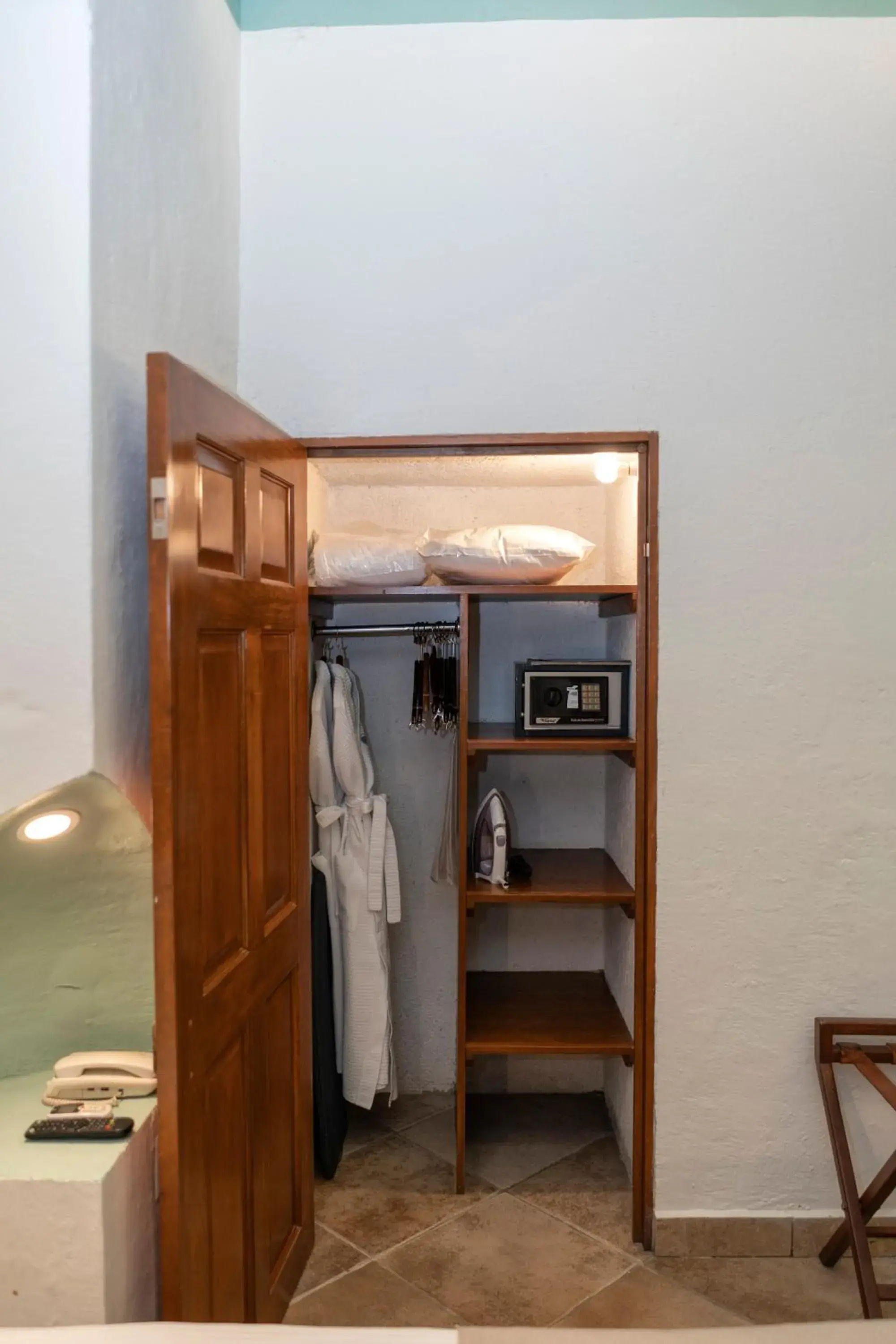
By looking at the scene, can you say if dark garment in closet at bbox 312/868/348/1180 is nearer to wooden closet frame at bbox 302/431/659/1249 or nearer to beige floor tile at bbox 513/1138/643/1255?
beige floor tile at bbox 513/1138/643/1255

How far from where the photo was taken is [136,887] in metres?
1.99

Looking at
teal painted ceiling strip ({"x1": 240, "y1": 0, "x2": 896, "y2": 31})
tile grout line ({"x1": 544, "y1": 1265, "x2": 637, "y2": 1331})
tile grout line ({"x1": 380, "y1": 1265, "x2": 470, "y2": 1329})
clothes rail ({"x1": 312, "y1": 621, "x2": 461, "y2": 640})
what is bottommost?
tile grout line ({"x1": 380, "y1": 1265, "x2": 470, "y2": 1329})

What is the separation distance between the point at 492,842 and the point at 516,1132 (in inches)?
41.4

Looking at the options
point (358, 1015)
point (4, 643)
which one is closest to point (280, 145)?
point (4, 643)

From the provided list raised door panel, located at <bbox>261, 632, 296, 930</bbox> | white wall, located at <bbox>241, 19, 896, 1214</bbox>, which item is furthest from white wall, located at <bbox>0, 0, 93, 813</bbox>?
white wall, located at <bbox>241, 19, 896, 1214</bbox>

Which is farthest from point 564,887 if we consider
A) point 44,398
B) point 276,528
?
point 44,398

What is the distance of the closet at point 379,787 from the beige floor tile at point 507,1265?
20cm

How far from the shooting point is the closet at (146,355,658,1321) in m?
1.67

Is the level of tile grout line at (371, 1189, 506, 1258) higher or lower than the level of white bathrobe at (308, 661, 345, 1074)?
lower

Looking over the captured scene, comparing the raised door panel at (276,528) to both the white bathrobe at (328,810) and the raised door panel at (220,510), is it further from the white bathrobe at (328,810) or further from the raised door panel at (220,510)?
the white bathrobe at (328,810)

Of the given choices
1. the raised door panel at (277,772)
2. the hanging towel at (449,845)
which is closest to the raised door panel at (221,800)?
the raised door panel at (277,772)

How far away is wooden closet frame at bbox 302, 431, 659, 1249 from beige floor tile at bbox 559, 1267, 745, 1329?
0.16 metres

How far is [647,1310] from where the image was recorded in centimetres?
234

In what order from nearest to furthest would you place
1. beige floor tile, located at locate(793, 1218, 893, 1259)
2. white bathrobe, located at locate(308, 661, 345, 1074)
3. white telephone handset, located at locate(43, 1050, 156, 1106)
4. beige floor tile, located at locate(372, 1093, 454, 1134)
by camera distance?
white telephone handset, located at locate(43, 1050, 156, 1106) → beige floor tile, located at locate(793, 1218, 893, 1259) → white bathrobe, located at locate(308, 661, 345, 1074) → beige floor tile, located at locate(372, 1093, 454, 1134)
